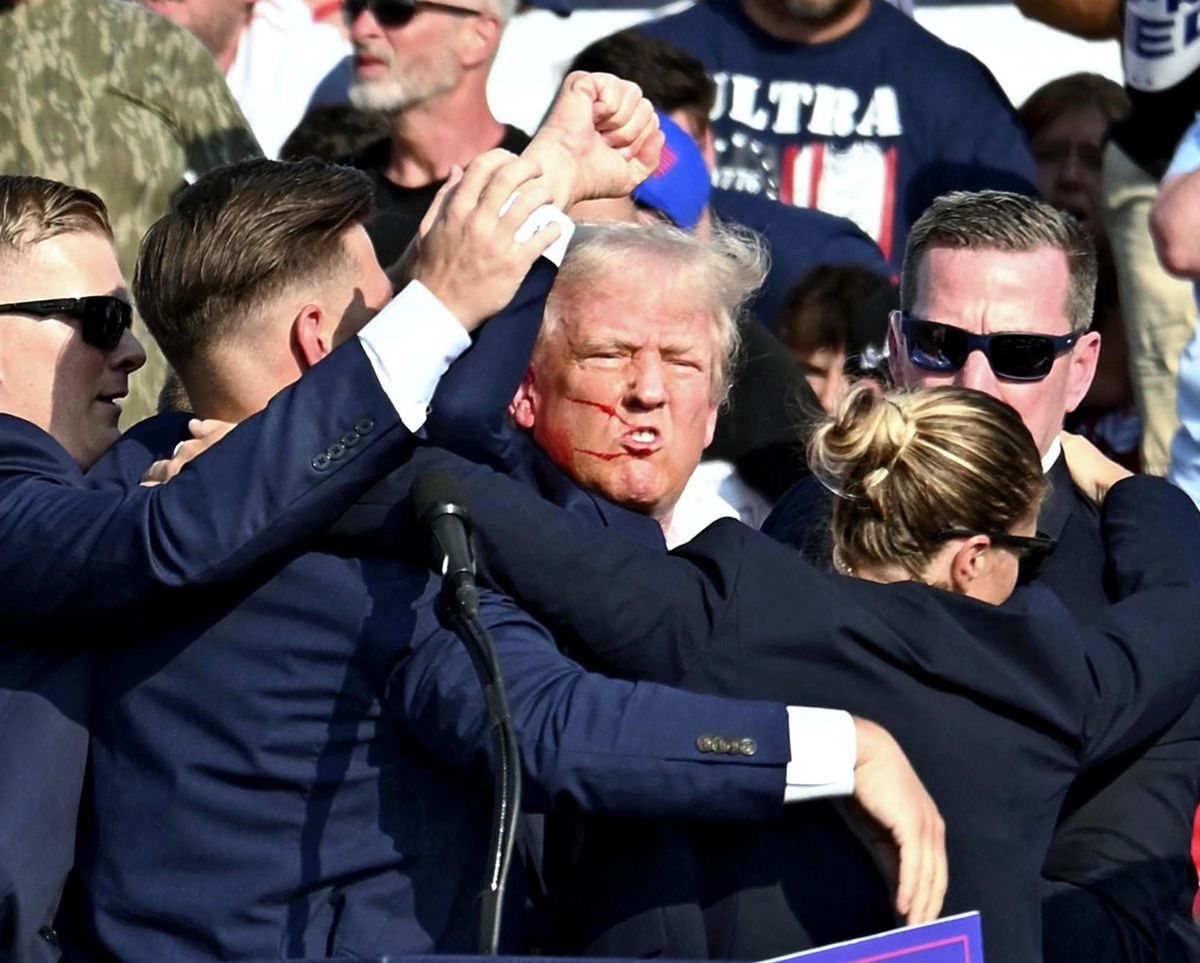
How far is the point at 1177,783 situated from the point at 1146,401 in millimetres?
2219

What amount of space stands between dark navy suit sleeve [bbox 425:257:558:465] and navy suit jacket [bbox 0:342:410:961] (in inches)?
5.3

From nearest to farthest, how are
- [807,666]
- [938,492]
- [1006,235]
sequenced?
[807,666], [938,492], [1006,235]

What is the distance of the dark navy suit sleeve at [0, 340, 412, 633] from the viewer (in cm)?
261

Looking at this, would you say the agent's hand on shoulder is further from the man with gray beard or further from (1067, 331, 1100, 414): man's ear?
the man with gray beard

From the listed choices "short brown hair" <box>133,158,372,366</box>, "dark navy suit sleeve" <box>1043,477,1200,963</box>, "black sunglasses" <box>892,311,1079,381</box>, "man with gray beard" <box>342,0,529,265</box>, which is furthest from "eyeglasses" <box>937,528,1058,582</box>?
"man with gray beard" <box>342,0,529,265</box>

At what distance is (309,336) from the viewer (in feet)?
9.47

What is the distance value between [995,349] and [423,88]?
178 centimetres

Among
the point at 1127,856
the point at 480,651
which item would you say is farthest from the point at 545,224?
the point at 1127,856

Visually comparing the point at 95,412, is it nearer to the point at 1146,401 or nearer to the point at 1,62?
the point at 1,62

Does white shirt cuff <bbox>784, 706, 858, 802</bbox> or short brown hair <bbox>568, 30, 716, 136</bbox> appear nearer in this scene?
white shirt cuff <bbox>784, 706, 858, 802</bbox>

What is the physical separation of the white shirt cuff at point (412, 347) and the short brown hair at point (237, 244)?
27cm

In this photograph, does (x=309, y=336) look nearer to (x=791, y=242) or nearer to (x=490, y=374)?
(x=490, y=374)

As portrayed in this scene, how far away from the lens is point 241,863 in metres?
2.71

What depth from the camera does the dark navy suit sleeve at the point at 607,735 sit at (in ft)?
8.51
